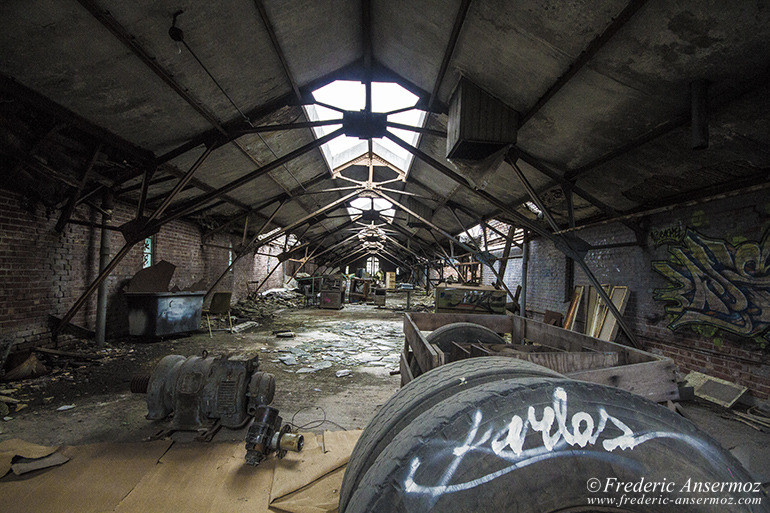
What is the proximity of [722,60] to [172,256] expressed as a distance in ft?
35.9

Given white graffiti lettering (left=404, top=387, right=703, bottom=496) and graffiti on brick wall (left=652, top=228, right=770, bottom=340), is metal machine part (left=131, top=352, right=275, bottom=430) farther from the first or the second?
graffiti on brick wall (left=652, top=228, right=770, bottom=340)

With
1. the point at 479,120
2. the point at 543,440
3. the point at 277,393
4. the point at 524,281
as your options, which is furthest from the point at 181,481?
the point at 524,281

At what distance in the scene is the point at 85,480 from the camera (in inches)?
94.7

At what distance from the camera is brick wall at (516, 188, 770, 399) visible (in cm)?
397

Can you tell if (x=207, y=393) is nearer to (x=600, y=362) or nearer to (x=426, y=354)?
(x=426, y=354)

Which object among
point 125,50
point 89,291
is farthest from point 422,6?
point 89,291

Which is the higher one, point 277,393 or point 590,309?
point 590,309

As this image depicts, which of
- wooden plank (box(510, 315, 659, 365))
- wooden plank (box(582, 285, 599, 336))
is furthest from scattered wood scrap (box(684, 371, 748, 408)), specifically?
wooden plank (box(510, 315, 659, 365))

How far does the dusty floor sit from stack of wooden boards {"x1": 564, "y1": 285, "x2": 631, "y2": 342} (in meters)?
1.80

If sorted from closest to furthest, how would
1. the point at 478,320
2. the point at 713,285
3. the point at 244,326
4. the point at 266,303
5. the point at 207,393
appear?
the point at 207,393, the point at 478,320, the point at 713,285, the point at 244,326, the point at 266,303

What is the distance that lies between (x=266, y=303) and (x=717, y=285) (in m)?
13.8

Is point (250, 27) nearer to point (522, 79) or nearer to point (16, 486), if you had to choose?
point (522, 79)

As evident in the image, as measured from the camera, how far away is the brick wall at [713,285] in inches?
156

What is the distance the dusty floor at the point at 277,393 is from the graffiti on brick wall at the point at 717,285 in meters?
1.18
